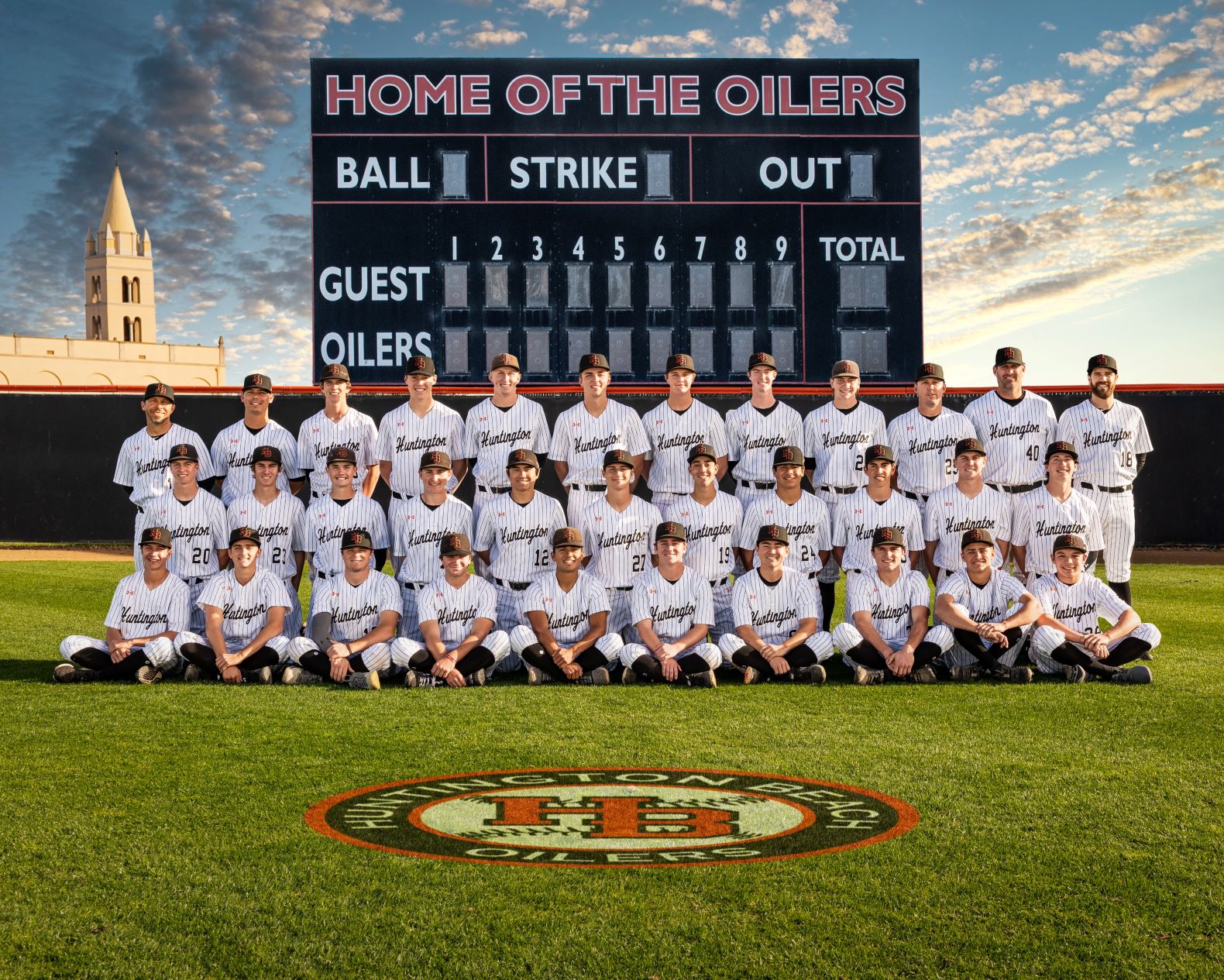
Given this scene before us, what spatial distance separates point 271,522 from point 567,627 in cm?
192

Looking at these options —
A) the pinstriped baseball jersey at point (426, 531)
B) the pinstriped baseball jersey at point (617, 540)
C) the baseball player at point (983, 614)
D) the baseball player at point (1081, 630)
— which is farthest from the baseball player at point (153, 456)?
the baseball player at point (1081, 630)

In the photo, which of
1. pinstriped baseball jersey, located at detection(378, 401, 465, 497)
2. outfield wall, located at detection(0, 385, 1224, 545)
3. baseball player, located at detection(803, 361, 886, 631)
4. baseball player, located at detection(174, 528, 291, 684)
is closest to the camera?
baseball player, located at detection(174, 528, 291, 684)

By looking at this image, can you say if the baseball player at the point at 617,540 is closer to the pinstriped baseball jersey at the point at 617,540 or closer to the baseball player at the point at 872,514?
the pinstriped baseball jersey at the point at 617,540

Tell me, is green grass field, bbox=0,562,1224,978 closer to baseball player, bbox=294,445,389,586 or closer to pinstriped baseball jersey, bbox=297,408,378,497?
baseball player, bbox=294,445,389,586

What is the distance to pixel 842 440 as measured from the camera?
25.5 ft

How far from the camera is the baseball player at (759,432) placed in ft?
25.6

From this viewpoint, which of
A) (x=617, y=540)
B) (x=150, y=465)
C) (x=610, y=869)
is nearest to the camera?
(x=610, y=869)

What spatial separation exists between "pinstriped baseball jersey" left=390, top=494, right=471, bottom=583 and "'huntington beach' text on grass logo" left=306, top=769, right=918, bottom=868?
279 cm

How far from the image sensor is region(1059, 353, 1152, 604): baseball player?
7.87 meters

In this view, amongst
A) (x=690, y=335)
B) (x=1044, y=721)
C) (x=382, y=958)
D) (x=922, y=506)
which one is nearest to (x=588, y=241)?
(x=690, y=335)

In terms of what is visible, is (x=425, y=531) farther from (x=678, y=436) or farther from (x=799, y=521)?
(x=799, y=521)

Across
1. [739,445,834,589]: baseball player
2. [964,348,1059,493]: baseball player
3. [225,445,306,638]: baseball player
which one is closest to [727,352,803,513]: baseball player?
[739,445,834,589]: baseball player

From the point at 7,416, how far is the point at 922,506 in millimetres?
13763

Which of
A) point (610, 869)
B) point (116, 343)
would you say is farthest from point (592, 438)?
point (116, 343)
